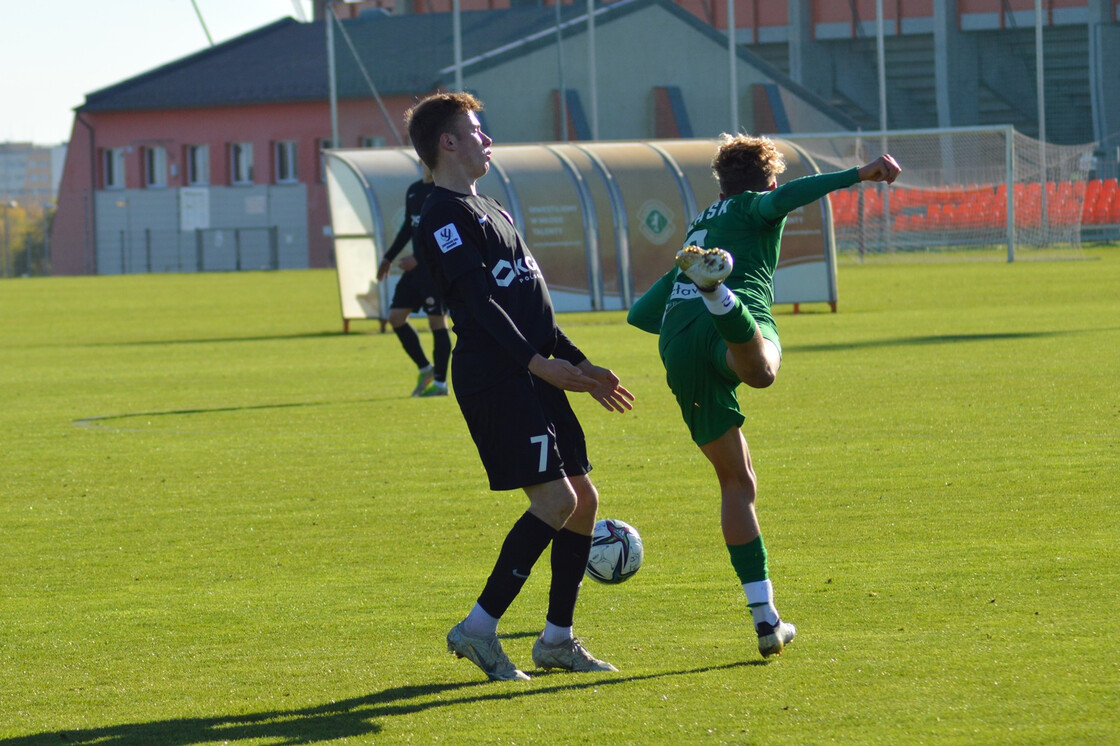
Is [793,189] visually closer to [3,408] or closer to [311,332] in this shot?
[3,408]

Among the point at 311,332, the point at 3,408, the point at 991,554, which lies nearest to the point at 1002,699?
the point at 991,554

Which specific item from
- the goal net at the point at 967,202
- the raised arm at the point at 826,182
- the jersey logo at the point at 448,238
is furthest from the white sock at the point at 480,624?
the goal net at the point at 967,202

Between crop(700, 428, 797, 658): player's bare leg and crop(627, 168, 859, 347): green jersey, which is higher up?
crop(627, 168, 859, 347): green jersey

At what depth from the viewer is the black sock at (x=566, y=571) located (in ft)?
17.1

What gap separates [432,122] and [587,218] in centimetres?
2028

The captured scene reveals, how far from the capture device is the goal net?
41.7m

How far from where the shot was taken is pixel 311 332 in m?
24.5

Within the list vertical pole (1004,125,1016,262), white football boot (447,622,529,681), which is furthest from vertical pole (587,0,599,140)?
white football boot (447,622,529,681)

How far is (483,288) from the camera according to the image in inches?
A: 195

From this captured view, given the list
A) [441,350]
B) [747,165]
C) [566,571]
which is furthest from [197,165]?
[566,571]

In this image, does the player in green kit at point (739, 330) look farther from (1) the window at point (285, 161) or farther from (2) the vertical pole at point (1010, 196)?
(1) the window at point (285, 161)

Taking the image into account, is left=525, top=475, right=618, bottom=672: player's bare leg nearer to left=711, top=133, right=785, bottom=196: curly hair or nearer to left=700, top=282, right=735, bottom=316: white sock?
left=700, top=282, right=735, bottom=316: white sock

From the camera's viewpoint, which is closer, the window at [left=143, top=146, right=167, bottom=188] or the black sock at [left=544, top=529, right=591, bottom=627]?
the black sock at [left=544, top=529, right=591, bottom=627]

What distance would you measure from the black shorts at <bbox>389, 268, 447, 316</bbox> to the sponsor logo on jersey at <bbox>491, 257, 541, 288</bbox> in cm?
888
